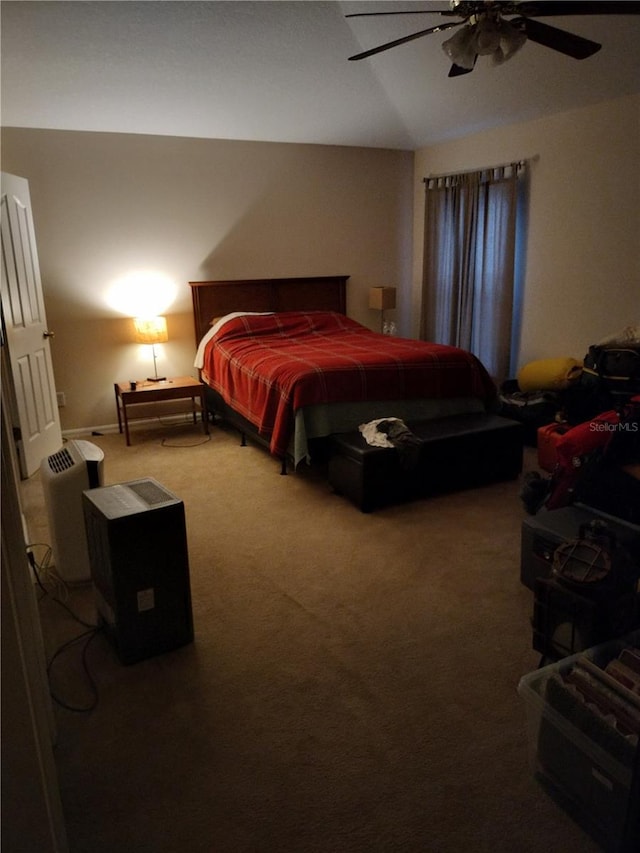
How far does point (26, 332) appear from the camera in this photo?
397 centimetres

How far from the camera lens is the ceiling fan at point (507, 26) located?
7.55ft

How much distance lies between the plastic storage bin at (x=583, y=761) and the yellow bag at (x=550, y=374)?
292 cm

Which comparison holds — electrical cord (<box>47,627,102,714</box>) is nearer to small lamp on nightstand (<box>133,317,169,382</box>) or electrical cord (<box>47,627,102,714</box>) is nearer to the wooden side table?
the wooden side table

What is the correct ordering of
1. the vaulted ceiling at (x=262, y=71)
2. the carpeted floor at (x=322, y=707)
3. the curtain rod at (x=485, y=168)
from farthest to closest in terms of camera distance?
the curtain rod at (x=485, y=168) < the vaulted ceiling at (x=262, y=71) < the carpeted floor at (x=322, y=707)

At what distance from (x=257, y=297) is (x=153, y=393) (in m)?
1.38

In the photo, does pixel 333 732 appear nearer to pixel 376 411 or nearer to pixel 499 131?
pixel 376 411

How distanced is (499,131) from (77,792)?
524 centimetres

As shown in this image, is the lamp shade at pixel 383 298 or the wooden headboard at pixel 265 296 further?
the lamp shade at pixel 383 298

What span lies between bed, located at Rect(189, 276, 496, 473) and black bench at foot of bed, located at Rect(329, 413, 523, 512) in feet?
0.58

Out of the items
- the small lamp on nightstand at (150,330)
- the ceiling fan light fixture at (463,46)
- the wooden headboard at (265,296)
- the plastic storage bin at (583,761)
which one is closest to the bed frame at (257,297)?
the wooden headboard at (265,296)

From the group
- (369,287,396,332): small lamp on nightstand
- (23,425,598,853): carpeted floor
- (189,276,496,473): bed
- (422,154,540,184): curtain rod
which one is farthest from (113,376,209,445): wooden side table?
(422,154,540,184): curtain rod

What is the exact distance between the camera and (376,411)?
3719 millimetres

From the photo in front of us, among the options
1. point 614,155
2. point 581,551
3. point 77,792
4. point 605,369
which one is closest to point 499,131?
point 614,155

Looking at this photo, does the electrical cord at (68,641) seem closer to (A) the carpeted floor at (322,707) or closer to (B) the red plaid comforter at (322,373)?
(A) the carpeted floor at (322,707)
